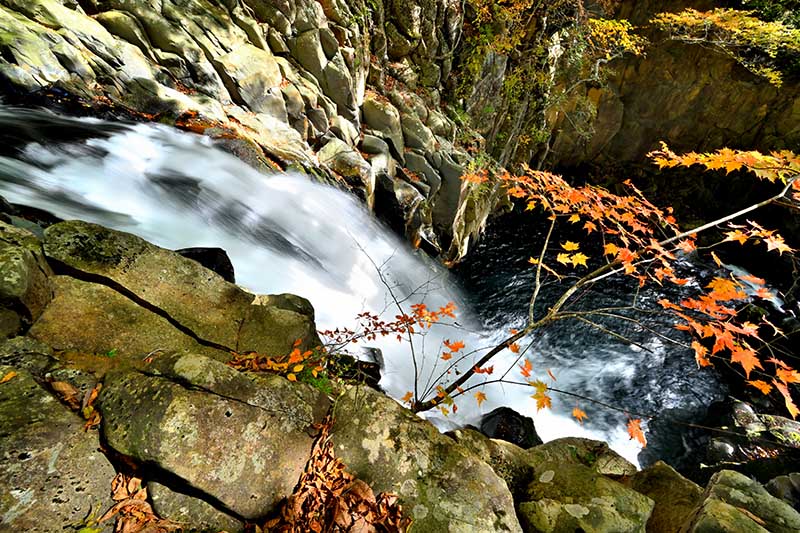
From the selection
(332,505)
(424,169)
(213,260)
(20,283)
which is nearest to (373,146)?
(424,169)

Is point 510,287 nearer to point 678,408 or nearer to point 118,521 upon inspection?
point 678,408

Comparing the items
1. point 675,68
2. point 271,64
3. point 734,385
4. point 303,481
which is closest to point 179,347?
point 303,481

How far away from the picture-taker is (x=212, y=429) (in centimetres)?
210

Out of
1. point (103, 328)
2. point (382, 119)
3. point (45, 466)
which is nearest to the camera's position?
point (45, 466)

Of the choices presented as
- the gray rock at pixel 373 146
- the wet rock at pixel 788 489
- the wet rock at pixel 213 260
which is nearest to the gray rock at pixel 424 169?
the gray rock at pixel 373 146

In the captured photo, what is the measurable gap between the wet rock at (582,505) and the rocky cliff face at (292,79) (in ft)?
25.9

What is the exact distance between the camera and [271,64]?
934cm

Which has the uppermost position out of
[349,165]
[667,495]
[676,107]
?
[676,107]

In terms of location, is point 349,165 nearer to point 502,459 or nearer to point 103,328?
point 103,328

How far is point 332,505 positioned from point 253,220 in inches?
249

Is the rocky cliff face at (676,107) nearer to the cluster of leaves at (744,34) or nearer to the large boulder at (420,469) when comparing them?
the cluster of leaves at (744,34)

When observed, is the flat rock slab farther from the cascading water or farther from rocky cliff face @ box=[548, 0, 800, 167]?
rocky cliff face @ box=[548, 0, 800, 167]

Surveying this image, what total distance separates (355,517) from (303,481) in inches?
15.7

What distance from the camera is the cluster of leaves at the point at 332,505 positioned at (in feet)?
6.66
